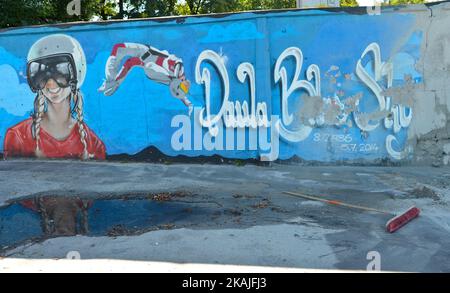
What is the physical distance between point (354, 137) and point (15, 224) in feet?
19.8

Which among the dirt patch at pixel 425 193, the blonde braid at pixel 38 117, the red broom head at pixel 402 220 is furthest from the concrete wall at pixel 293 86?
the red broom head at pixel 402 220

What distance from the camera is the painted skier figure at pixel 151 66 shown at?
9.03 m

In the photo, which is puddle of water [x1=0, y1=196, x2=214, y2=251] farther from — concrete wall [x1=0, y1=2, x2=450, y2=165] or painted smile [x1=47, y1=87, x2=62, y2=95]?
painted smile [x1=47, y1=87, x2=62, y2=95]

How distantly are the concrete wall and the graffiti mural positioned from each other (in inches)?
0.8

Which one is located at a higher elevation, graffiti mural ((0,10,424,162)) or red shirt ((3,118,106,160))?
graffiti mural ((0,10,424,162))

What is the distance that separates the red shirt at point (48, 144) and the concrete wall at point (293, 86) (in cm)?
64

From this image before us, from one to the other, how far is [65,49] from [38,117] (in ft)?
5.10

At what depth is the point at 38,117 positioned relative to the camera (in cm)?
967

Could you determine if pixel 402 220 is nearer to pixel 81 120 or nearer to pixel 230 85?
pixel 230 85

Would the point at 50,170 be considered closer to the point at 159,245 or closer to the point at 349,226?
the point at 159,245

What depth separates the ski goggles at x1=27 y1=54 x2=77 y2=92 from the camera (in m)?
9.48

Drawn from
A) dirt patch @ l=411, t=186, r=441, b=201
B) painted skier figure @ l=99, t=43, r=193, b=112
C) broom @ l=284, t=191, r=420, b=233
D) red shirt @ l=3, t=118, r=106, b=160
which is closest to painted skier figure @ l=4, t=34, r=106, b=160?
red shirt @ l=3, t=118, r=106, b=160

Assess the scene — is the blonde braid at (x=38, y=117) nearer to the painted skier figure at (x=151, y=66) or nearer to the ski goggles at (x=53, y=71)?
the ski goggles at (x=53, y=71)

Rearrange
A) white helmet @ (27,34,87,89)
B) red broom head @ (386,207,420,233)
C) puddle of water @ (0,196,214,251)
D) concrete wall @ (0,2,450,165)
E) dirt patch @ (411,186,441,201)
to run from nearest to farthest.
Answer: red broom head @ (386,207,420,233)
puddle of water @ (0,196,214,251)
dirt patch @ (411,186,441,201)
concrete wall @ (0,2,450,165)
white helmet @ (27,34,87,89)
